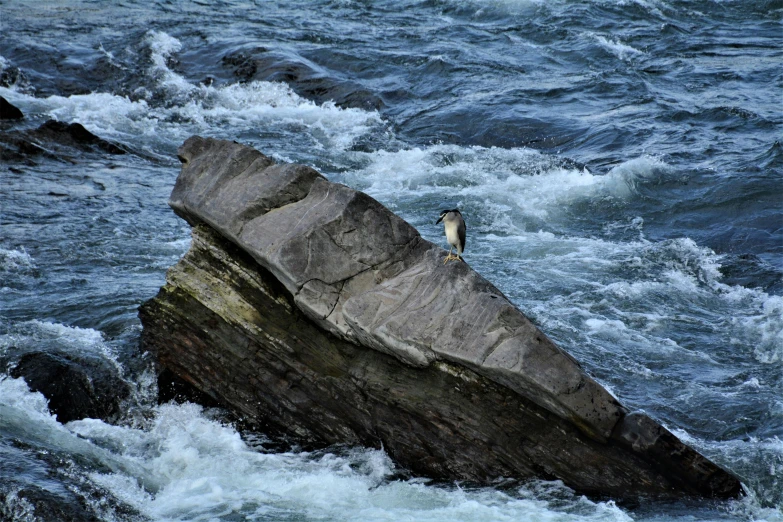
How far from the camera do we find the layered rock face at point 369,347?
7230 mm

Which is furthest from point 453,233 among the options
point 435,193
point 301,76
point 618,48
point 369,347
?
point 618,48

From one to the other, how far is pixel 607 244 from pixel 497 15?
42.1 feet

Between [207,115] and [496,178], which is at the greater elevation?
[207,115]

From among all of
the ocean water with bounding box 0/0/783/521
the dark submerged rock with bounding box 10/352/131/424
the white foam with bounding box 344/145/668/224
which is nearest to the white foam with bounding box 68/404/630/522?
the ocean water with bounding box 0/0/783/521

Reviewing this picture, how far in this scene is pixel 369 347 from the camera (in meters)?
7.90

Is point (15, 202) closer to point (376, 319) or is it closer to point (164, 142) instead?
point (164, 142)

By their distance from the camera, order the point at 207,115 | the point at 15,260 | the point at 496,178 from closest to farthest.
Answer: the point at 15,260, the point at 496,178, the point at 207,115

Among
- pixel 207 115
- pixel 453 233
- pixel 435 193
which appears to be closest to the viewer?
pixel 453 233

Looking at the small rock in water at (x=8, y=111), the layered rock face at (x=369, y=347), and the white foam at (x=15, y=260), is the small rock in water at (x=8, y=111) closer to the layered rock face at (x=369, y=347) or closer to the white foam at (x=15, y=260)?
the white foam at (x=15, y=260)

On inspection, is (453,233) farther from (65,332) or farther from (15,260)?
(15,260)

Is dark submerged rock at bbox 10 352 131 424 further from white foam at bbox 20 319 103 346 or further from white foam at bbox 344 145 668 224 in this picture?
white foam at bbox 344 145 668 224

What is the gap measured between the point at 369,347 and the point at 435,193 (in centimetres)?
691

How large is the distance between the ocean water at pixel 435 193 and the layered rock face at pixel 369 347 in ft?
0.83

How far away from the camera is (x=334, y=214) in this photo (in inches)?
316
